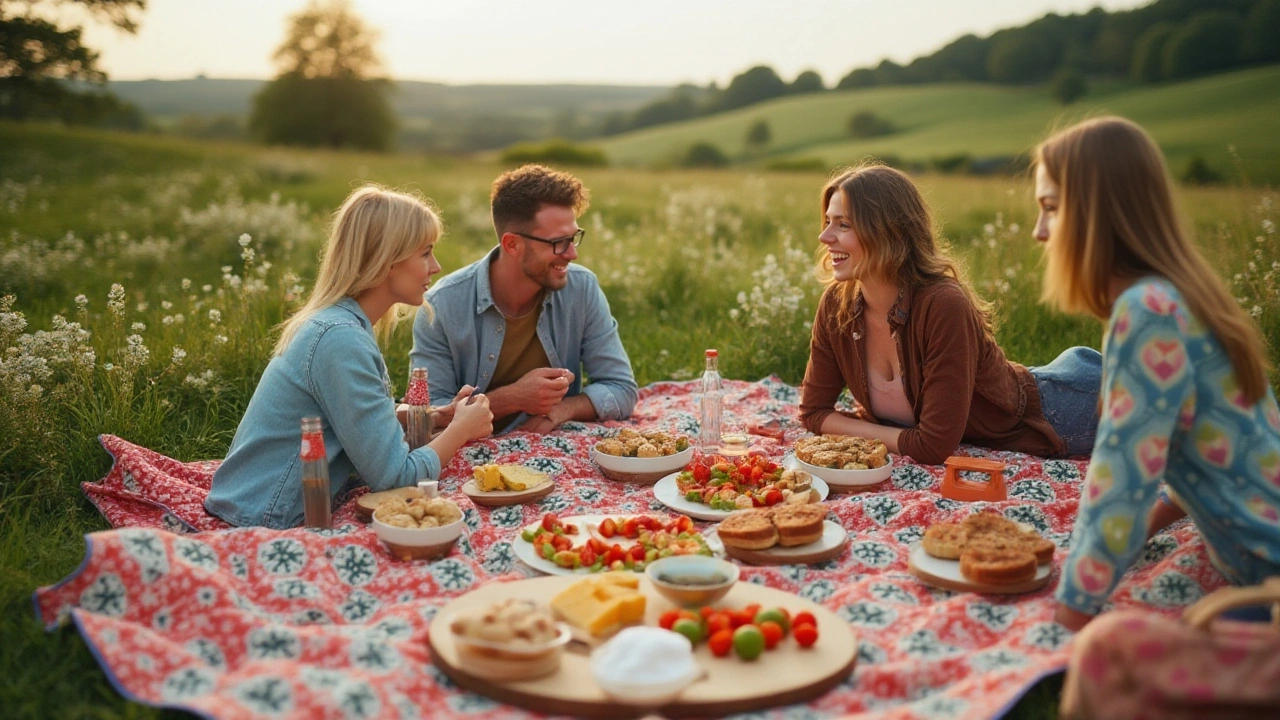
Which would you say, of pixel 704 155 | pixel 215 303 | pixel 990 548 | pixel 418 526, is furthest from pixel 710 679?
pixel 704 155

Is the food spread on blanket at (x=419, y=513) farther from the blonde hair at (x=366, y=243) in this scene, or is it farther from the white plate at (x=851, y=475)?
the white plate at (x=851, y=475)

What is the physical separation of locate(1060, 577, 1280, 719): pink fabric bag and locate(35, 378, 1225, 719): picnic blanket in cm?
40

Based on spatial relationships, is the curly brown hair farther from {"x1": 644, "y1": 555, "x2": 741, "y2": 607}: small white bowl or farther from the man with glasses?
{"x1": 644, "y1": 555, "x2": 741, "y2": 607}: small white bowl

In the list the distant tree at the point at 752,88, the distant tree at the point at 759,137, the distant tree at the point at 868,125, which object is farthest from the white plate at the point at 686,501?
the distant tree at the point at 752,88

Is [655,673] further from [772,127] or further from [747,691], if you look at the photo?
[772,127]

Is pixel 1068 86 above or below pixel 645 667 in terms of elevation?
above

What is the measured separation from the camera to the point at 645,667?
3049 mm

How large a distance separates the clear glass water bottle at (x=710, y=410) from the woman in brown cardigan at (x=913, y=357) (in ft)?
1.87

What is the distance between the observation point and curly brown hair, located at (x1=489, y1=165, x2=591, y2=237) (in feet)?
19.6

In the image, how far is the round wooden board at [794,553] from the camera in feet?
13.8

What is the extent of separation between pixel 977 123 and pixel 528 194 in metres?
34.6

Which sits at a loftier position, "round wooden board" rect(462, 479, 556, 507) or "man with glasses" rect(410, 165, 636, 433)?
"man with glasses" rect(410, 165, 636, 433)

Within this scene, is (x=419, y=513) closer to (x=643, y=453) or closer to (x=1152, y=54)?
(x=643, y=453)

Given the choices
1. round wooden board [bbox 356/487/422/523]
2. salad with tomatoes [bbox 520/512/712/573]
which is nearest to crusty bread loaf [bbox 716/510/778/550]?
salad with tomatoes [bbox 520/512/712/573]
